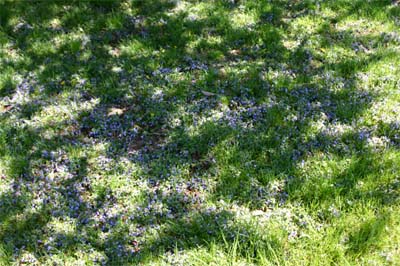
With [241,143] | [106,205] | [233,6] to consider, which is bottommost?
[106,205]

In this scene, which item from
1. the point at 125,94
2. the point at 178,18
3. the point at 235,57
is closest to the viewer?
the point at 125,94

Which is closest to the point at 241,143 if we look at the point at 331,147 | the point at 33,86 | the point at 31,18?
the point at 331,147

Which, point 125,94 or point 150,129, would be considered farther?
point 125,94

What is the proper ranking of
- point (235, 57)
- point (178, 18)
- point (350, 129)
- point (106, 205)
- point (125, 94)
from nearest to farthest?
1. point (106, 205)
2. point (350, 129)
3. point (125, 94)
4. point (235, 57)
5. point (178, 18)

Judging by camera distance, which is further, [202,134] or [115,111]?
[115,111]

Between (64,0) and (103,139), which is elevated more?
(64,0)

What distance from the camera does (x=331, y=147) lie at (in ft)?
15.4

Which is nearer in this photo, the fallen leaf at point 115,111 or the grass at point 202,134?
the grass at point 202,134

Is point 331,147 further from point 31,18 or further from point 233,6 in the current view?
point 31,18

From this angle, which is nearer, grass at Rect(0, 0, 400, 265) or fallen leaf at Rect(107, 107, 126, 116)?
grass at Rect(0, 0, 400, 265)

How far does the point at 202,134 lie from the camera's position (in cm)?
502

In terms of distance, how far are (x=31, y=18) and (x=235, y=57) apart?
3391 millimetres

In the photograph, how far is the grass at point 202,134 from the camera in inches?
158

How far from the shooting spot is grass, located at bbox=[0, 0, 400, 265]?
158 inches
